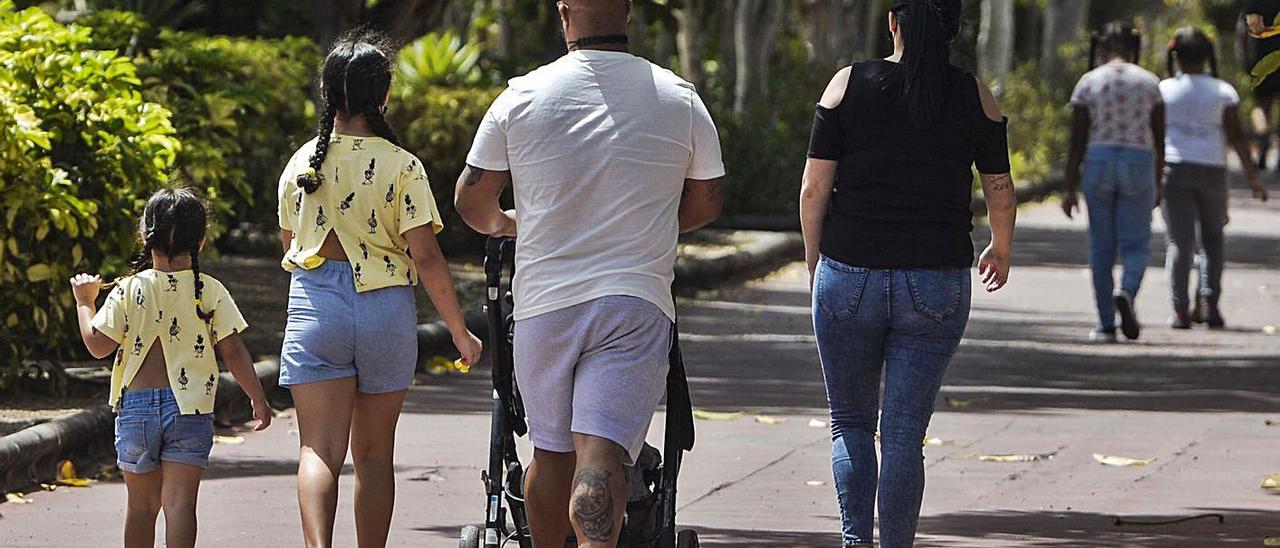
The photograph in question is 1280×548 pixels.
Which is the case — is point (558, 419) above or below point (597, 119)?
below

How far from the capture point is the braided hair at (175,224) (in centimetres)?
613

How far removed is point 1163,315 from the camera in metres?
15.9

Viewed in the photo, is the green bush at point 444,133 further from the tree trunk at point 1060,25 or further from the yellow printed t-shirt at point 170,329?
the tree trunk at point 1060,25

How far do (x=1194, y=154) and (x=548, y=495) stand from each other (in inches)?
385

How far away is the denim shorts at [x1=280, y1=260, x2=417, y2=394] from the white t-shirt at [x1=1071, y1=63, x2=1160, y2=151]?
831 centimetres

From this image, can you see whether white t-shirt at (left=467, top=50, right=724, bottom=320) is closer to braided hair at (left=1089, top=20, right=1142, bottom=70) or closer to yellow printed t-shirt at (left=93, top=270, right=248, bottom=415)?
yellow printed t-shirt at (left=93, top=270, right=248, bottom=415)

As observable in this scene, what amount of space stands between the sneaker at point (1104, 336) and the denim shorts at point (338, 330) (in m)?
8.77

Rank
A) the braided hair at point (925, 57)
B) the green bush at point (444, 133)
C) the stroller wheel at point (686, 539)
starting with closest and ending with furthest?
1. the braided hair at point (925, 57)
2. the stroller wheel at point (686, 539)
3. the green bush at point (444, 133)

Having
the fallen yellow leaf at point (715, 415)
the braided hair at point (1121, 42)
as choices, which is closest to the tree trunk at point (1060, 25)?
the braided hair at point (1121, 42)

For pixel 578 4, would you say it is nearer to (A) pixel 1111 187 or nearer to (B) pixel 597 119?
(B) pixel 597 119

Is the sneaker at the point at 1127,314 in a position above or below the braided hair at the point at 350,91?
below

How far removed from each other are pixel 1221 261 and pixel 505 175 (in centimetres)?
1043

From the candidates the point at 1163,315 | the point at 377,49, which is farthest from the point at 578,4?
the point at 1163,315

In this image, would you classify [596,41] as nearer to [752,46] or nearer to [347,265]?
[347,265]
